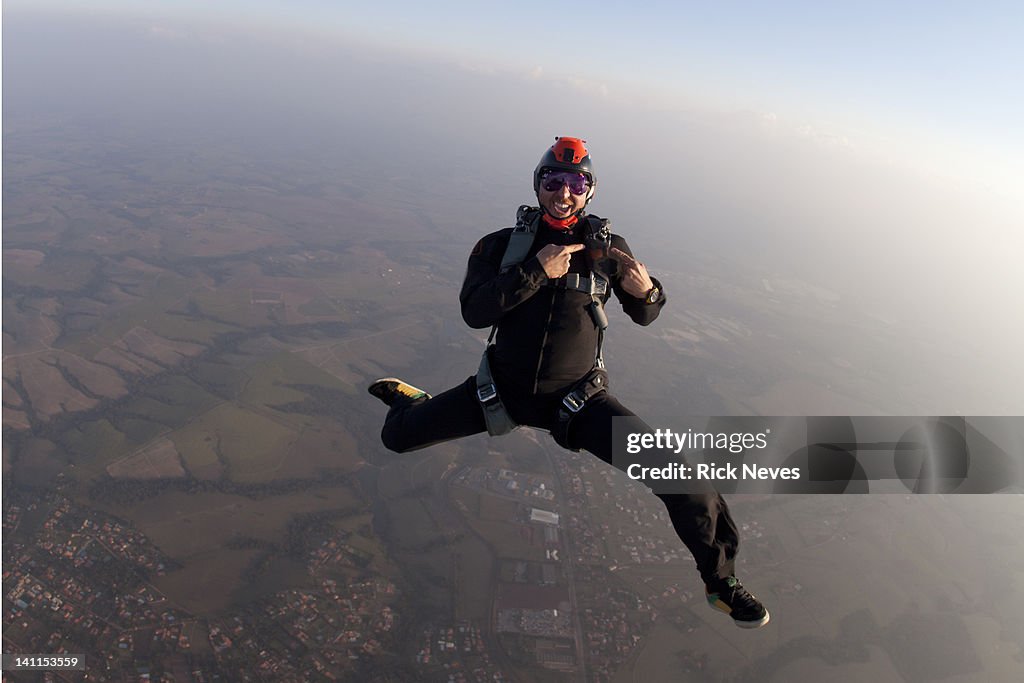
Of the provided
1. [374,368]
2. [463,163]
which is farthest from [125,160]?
[374,368]

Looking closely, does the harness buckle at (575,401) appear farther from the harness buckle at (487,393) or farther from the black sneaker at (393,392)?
the black sneaker at (393,392)

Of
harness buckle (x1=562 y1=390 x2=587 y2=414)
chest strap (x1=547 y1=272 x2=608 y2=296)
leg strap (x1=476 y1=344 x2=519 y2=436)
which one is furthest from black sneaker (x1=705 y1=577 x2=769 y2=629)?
chest strap (x1=547 y1=272 x2=608 y2=296)

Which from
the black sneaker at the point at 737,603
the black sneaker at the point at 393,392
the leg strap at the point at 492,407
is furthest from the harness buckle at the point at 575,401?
the black sneaker at the point at 393,392

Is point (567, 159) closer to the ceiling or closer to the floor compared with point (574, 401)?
closer to the ceiling

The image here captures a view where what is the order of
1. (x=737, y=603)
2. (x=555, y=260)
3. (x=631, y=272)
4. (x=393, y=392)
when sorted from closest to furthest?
(x=737, y=603)
(x=555, y=260)
(x=631, y=272)
(x=393, y=392)

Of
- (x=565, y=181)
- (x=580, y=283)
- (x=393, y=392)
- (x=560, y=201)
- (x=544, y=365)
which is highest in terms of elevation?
(x=565, y=181)

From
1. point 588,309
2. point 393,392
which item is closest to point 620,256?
point 588,309

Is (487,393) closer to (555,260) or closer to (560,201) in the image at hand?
(555,260)
